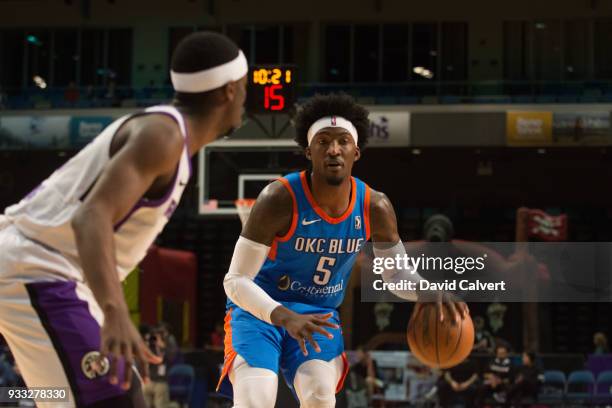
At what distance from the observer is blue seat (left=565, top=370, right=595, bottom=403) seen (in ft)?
37.9

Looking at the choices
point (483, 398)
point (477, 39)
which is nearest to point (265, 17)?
point (477, 39)

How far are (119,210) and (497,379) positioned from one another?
923 centimetres

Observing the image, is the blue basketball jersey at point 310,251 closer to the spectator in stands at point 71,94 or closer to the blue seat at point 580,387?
the blue seat at point 580,387

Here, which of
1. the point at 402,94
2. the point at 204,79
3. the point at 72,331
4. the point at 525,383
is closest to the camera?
the point at 72,331

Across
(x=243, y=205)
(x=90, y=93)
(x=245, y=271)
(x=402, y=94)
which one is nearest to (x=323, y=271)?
(x=245, y=271)

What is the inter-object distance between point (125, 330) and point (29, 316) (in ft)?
1.46

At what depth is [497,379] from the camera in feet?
36.6

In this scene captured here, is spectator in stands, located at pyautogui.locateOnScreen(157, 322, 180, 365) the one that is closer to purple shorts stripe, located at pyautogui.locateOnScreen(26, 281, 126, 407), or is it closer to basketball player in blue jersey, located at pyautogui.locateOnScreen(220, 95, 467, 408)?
basketball player in blue jersey, located at pyautogui.locateOnScreen(220, 95, 467, 408)

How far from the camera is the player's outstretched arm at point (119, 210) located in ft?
8.09

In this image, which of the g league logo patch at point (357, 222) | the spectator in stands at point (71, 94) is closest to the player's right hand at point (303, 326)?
the g league logo patch at point (357, 222)

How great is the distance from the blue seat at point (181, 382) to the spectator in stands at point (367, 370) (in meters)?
2.02

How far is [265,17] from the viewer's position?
22.0m

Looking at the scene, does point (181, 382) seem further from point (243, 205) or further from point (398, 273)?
point (398, 273)

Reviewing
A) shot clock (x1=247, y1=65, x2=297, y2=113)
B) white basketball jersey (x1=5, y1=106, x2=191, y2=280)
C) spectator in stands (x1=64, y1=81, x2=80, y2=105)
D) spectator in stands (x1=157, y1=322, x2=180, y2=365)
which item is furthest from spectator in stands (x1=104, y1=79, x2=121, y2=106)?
white basketball jersey (x1=5, y1=106, x2=191, y2=280)
